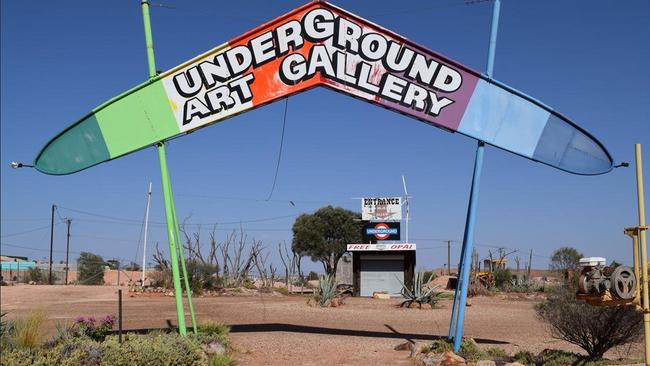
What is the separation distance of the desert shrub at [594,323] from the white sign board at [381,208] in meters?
26.4

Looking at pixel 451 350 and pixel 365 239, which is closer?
pixel 451 350

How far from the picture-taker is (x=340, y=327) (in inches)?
710

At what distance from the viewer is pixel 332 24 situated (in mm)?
12586

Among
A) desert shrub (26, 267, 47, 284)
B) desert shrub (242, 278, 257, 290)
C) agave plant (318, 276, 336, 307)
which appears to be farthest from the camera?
desert shrub (26, 267, 47, 284)

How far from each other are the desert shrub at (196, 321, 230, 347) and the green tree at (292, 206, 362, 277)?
4912 cm

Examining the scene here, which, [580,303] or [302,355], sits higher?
[580,303]

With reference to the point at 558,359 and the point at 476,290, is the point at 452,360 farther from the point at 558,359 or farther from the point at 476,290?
the point at 476,290

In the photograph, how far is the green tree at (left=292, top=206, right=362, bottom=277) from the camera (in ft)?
208

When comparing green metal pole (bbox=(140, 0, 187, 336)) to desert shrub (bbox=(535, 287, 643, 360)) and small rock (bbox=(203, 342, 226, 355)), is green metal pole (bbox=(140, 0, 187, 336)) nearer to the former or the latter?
small rock (bbox=(203, 342, 226, 355))

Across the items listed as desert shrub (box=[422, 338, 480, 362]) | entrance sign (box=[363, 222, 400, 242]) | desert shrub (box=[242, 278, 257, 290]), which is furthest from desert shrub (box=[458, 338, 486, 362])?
desert shrub (box=[242, 278, 257, 290])

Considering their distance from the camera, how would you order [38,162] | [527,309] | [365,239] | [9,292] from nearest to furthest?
[38,162] → [527,309] → [9,292] → [365,239]

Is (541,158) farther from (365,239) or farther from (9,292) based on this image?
(9,292)

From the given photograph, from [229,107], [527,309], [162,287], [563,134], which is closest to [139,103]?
[229,107]

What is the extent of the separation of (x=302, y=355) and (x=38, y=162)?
243 inches
